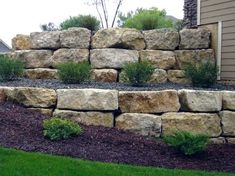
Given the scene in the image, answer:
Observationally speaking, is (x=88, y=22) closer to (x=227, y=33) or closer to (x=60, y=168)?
(x=227, y=33)

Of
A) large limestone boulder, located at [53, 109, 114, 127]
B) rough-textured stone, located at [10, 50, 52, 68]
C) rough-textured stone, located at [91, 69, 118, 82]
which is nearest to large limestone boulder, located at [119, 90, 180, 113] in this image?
large limestone boulder, located at [53, 109, 114, 127]

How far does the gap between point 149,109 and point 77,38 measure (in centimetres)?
292

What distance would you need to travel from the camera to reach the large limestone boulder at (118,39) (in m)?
8.87

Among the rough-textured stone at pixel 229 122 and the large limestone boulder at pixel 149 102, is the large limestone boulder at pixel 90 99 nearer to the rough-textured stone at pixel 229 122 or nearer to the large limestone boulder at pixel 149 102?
the large limestone boulder at pixel 149 102

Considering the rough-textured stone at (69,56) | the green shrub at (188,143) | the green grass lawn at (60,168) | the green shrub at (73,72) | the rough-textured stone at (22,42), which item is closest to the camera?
the green grass lawn at (60,168)

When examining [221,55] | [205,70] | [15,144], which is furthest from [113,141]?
[221,55]

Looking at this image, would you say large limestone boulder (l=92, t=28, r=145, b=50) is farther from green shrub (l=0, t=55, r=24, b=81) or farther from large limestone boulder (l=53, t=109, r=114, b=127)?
large limestone boulder (l=53, t=109, r=114, b=127)

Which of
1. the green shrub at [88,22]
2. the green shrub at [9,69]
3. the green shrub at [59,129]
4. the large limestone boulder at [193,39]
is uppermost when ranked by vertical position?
the green shrub at [88,22]

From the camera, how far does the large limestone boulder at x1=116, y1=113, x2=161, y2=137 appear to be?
6914 mm

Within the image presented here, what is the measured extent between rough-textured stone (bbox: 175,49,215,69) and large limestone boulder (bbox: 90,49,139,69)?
39.3 inches

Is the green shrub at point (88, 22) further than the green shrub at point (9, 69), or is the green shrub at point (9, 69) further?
the green shrub at point (88, 22)

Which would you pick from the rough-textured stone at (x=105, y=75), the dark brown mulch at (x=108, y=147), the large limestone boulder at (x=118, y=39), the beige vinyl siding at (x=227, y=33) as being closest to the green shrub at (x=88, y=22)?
the large limestone boulder at (x=118, y=39)

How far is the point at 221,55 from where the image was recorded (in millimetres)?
9078

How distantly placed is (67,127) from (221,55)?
4.48 m
